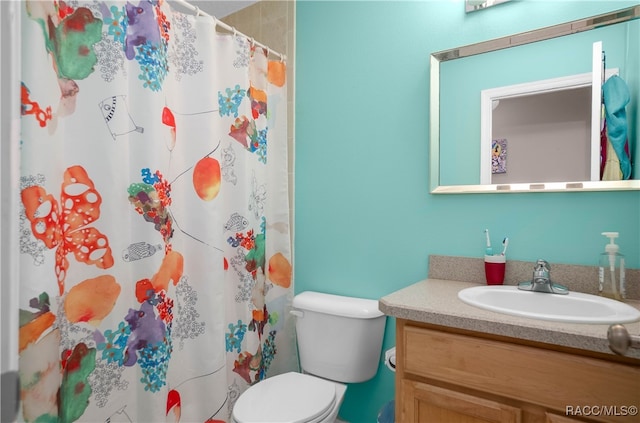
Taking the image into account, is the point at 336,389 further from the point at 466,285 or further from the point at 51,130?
the point at 51,130

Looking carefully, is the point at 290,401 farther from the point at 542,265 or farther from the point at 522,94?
the point at 522,94

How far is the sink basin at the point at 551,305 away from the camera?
0.95 m

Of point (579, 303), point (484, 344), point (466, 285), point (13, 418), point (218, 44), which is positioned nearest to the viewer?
point (13, 418)

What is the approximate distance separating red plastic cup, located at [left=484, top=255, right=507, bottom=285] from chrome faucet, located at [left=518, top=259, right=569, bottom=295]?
0.10 metres

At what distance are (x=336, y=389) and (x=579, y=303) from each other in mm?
948

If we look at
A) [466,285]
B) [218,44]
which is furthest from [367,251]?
[218,44]

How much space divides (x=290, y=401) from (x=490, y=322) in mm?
806

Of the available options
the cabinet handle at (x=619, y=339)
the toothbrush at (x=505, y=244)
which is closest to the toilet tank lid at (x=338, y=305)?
the toothbrush at (x=505, y=244)

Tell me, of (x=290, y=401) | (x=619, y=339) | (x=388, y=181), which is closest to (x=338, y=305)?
(x=290, y=401)

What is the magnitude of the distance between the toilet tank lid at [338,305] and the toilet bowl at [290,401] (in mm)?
292

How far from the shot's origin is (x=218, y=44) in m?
1.56

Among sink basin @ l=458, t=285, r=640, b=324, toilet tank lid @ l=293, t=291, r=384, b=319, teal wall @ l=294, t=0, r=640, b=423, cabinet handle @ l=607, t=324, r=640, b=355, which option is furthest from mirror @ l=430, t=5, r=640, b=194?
cabinet handle @ l=607, t=324, r=640, b=355

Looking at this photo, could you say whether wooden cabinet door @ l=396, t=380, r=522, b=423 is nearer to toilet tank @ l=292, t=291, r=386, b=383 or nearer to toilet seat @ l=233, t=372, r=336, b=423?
toilet seat @ l=233, t=372, r=336, b=423

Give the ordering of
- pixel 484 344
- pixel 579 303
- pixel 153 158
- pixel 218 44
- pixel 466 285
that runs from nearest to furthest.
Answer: pixel 484 344
pixel 579 303
pixel 153 158
pixel 466 285
pixel 218 44
